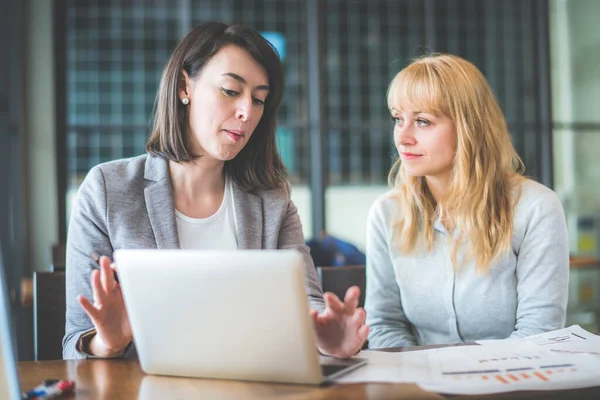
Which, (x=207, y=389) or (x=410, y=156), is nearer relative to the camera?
(x=207, y=389)

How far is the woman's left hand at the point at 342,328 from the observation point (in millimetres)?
1242

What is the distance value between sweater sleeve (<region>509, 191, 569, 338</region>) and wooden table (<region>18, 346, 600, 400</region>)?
0.69 metres

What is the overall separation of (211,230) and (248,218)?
10cm

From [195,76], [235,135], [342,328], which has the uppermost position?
[195,76]

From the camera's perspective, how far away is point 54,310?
66.5 inches

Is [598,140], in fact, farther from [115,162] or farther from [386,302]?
[115,162]

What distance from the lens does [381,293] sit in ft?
6.40

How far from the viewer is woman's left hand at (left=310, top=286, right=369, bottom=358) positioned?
1.24 m

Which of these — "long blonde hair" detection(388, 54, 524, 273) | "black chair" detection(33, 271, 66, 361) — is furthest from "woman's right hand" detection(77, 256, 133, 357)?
"long blonde hair" detection(388, 54, 524, 273)

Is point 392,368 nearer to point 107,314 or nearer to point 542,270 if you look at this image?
point 107,314

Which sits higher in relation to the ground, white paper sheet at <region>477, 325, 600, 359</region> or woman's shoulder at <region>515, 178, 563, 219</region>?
woman's shoulder at <region>515, 178, 563, 219</region>

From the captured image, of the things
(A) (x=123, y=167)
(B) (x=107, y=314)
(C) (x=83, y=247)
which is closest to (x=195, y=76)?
(A) (x=123, y=167)

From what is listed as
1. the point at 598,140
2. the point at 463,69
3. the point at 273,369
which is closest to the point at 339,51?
the point at 598,140

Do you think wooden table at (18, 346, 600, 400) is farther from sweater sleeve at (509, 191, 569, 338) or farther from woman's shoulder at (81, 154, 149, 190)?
sweater sleeve at (509, 191, 569, 338)
